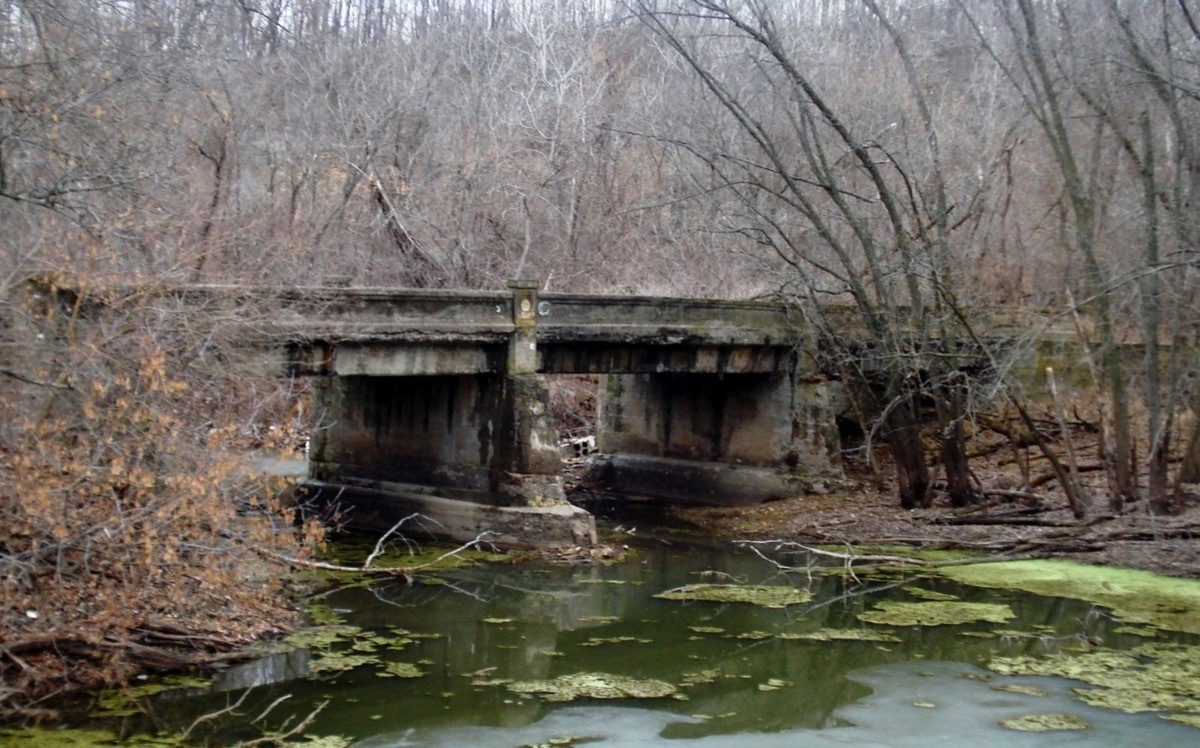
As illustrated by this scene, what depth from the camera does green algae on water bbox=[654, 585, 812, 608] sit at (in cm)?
1712

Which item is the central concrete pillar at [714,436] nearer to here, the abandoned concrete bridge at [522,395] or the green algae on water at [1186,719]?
the abandoned concrete bridge at [522,395]

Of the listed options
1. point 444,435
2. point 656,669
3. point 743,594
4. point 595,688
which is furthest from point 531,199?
point 595,688

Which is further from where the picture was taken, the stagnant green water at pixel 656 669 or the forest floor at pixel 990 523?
the forest floor at pixel 990 523

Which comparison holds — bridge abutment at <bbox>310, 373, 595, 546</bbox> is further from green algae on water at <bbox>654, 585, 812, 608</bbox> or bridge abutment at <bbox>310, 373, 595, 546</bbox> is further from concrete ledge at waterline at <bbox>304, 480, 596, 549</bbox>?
green algae on water at <bbox>654, 585, 812, 608</bbox>

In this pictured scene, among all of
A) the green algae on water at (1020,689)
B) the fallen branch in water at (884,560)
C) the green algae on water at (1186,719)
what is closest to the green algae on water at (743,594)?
the fallen branch in water at (884,560)

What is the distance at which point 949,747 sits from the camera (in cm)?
1101

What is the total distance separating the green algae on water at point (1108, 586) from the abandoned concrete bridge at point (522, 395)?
20.7ft

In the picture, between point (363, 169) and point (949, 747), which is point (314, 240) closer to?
point (363, 169)

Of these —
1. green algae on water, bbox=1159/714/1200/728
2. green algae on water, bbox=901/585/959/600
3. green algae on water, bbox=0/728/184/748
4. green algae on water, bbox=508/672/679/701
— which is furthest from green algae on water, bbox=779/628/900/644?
green algae on water, bbox=0/728/184/748

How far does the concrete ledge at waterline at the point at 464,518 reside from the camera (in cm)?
2097

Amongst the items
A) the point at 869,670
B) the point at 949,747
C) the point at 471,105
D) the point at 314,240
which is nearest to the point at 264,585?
the point at 869,670

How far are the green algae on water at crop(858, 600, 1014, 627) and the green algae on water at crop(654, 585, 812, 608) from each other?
113cm

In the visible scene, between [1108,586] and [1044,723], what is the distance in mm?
6566

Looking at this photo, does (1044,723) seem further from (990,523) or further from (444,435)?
(444,435)
